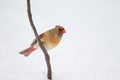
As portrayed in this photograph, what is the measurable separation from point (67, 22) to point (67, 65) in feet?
3.64

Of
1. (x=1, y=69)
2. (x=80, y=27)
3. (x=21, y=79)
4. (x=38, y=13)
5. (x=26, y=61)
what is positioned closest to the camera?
(x=21, y=79)

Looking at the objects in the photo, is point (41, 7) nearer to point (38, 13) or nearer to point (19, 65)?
point (38, 13)

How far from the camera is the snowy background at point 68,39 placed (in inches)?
106

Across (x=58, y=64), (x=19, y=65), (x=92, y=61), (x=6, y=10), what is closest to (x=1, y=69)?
(x=19, y=65)

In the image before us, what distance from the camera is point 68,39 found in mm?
3543

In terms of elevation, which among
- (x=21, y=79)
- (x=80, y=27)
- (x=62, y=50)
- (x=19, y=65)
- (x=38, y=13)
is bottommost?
(x=21, y=79)

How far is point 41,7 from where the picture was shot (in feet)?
14.0

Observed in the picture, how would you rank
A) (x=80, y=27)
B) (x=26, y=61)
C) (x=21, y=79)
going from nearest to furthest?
(x=21, y=79) → (x=26, y=61) → (x=80, y=27)

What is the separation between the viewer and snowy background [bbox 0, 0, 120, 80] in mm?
2682

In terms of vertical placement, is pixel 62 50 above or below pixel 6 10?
below

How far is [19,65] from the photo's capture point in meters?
2.71

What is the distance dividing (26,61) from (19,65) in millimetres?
145

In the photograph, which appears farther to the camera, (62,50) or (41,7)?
(41,7)

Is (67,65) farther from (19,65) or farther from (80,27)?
(80,27)
